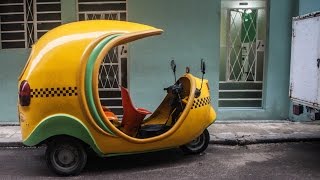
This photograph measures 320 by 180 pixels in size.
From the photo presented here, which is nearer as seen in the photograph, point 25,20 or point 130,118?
point 130,118

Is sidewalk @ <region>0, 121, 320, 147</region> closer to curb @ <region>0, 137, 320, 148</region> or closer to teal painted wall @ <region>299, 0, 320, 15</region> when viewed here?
curb @ <region>0, 137, 320, 148</region>

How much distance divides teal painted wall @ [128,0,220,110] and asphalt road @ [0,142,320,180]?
6.96 ft

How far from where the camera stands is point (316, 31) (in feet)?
20.5

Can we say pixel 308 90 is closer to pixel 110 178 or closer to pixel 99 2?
pixel 110 178

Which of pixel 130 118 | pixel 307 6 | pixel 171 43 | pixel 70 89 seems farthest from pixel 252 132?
pixel 70 89

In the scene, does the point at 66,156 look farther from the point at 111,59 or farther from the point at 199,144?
the point at 111,59

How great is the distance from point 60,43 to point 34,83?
0.63 metres

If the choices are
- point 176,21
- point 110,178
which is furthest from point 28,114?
point 176,21

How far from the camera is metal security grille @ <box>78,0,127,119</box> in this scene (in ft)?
28.5

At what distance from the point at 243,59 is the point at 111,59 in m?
2.85

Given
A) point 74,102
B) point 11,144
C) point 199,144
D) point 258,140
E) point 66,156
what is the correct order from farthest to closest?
point 258,140 < point 11,144 < point 199,144 < point 66,156 < point 74,102

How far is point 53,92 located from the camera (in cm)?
542

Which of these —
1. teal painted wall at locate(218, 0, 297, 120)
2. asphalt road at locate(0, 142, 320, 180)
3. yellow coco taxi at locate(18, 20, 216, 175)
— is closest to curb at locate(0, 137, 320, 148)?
asphalt road at locate(0, 142, 320, 180)

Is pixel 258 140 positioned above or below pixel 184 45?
below
